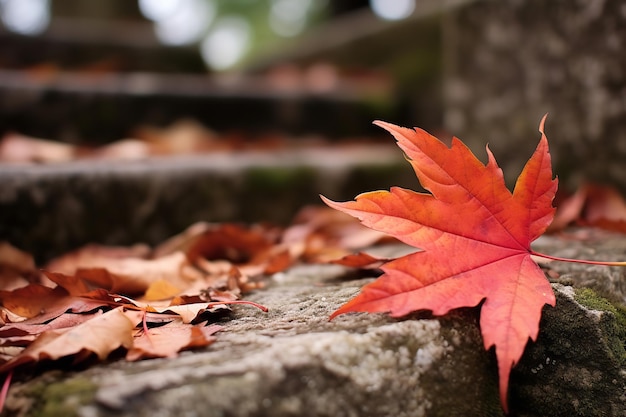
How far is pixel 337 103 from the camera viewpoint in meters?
2.53

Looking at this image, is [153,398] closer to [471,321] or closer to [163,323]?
[163,323]

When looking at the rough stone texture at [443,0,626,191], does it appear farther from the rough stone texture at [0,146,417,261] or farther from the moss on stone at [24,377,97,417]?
the moss on stone at [24,377,97,417]

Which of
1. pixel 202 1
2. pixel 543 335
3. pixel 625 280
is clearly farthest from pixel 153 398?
pixel 202 1

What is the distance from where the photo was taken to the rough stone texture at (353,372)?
533 mm

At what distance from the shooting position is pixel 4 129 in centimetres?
184

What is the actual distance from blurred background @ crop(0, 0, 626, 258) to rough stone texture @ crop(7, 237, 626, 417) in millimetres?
725

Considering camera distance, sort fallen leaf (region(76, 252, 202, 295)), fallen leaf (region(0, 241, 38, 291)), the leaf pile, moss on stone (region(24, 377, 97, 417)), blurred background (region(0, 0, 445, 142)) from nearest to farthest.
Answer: moss on stone (region(24, 377, 97, 417)), the leaf pile, fallen leaf (region(76, 252, 202, 295)), fallen leaf (region(0, 241, 38, 291)), blurred background (region(0, 0, 445, 142))

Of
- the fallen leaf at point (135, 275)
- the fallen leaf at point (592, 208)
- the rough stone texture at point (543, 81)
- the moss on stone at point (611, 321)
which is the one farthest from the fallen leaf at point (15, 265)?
the rough stone texture at point (543, 81)

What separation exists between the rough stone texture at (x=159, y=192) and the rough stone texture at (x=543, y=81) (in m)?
0.38

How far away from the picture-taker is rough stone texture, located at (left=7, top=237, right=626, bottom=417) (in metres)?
0.53

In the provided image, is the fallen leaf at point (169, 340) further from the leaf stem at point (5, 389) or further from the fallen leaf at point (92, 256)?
the fallen leaf at point (92, 256)

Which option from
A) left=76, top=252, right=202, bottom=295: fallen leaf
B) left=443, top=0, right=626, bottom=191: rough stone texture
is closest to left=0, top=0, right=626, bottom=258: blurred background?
left=443, top=0, right=626, bottom=191: rough stone texture

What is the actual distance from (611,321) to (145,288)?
0.76 meters

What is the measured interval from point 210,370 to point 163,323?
204 mm
